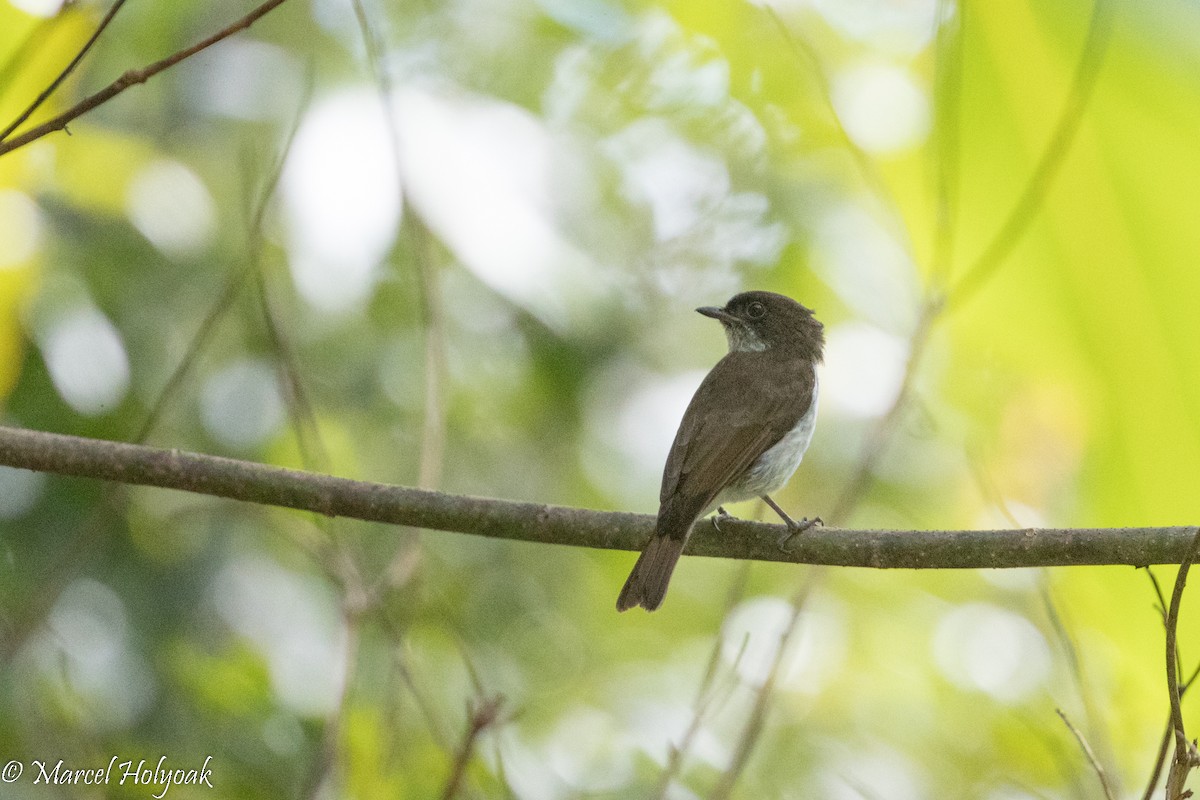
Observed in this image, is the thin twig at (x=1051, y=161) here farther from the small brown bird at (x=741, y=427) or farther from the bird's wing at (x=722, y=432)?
the bird's wing at (x=722, y=432)

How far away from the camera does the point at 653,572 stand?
3676 millimetres

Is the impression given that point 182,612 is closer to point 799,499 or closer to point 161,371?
point 161,371

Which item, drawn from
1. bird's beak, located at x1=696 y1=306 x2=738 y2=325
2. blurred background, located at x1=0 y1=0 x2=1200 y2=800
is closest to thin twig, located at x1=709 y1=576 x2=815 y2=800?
blurred background, located at x1=0 y1=0 x2=1200 y2=800

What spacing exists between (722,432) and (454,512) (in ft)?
5.14

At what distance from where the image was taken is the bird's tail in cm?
361

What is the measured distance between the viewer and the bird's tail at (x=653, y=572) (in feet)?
11.8

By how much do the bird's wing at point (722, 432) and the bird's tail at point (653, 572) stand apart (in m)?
0.12

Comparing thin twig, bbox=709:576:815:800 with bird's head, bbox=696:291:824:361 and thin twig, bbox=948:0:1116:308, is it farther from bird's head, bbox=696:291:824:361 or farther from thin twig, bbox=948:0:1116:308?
bird's head, bbox=696:291:824:361

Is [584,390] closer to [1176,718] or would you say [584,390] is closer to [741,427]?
[741,427]

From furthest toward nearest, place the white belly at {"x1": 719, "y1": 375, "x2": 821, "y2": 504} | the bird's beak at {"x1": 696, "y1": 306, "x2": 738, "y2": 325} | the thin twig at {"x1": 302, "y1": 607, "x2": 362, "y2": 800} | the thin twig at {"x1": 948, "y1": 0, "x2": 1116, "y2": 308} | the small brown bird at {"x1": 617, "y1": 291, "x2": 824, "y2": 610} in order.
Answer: the bird's beak at {"x1": 696, "y1": 306, "x2": 738, "y2": 325} < the white belly at {"x1": 719, "y1": 375, "x2": 821, "y2": 504} < the small brown bird at {"x1": 617, "y1": 291, "x2": 824, "y2": 610} < the thin twig at {"x1": 302, "y1": 607, "x2": 362, "y2": 800} < the thin twig at {"x1": 948, "y1": 0, "x2": 1116, "y2": 308}

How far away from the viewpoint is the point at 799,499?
617 cm

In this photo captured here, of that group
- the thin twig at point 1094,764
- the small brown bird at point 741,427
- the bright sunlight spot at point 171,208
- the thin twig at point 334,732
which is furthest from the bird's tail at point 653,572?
the bright sunlight spot at point 171,208

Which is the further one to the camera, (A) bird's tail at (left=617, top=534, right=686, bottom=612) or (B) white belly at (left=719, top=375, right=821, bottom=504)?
(B) white belly at (left=719, top=375, right=821, bottom=504)

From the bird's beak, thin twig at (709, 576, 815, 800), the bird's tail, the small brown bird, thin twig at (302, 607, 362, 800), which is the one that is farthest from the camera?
the bird's beak
